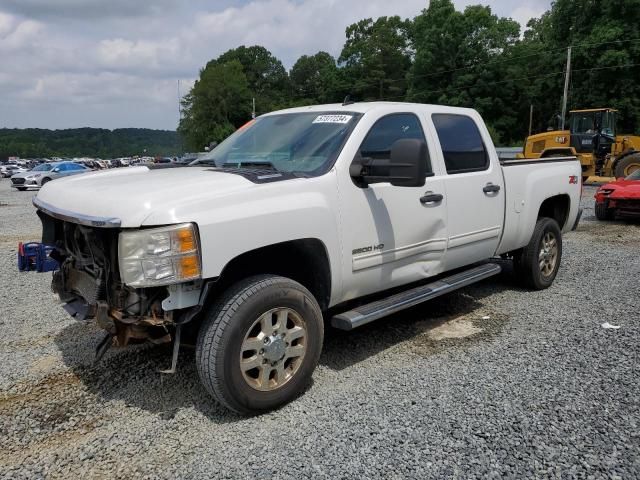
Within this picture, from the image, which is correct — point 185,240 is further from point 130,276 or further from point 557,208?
point 557,208

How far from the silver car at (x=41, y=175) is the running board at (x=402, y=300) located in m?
27.3

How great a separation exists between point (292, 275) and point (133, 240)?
1233mm

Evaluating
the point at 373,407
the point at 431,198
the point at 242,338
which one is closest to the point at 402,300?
the point at 431,198

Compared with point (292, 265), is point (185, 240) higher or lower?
higher

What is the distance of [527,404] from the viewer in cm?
334

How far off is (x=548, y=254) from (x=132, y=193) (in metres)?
4.78

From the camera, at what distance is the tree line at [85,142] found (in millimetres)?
127875

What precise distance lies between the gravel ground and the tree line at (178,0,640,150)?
32.8m

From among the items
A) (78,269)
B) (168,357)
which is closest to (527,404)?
(168,357)

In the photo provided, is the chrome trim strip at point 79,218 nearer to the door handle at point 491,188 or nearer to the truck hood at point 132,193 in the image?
the truck hood at point 132,193

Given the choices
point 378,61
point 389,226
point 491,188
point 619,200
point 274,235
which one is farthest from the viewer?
point 378,61

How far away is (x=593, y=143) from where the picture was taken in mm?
19922

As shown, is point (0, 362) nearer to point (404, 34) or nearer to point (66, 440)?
point (66, 440)

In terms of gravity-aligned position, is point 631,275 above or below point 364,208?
below
